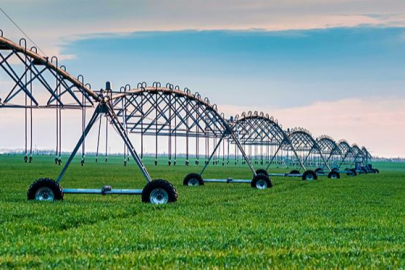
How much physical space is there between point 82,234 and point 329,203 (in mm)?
14996

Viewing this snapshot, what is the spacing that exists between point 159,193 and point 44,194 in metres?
4.41

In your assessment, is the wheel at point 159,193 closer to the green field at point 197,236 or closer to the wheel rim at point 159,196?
the wheel rim at point 159,196

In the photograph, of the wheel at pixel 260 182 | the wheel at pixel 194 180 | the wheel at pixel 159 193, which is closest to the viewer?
the wheel at pixel 159 193

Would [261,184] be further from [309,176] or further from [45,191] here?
[309,176]

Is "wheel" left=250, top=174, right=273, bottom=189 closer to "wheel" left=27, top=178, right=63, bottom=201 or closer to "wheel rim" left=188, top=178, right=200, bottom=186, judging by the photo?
"wheel rim" left=188, top=178, right=200, bottom=186

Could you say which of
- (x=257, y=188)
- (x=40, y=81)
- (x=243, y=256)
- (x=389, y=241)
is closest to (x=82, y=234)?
(x=243, y=256)

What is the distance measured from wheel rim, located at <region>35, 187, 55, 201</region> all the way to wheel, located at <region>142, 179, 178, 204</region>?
3.54 m

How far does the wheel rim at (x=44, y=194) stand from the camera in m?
27.0

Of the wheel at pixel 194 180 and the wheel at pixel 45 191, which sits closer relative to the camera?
the wheel at pixel 45 191

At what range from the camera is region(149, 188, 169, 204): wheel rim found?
26.7m

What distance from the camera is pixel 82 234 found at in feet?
53.9

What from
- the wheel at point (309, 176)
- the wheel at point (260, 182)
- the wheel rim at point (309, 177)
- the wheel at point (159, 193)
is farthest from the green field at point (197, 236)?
the wheel rim at point (309, 177)

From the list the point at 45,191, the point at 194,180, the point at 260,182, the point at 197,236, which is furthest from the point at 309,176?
the point at 197,236

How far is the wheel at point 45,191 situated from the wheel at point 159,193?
10.8 ft
